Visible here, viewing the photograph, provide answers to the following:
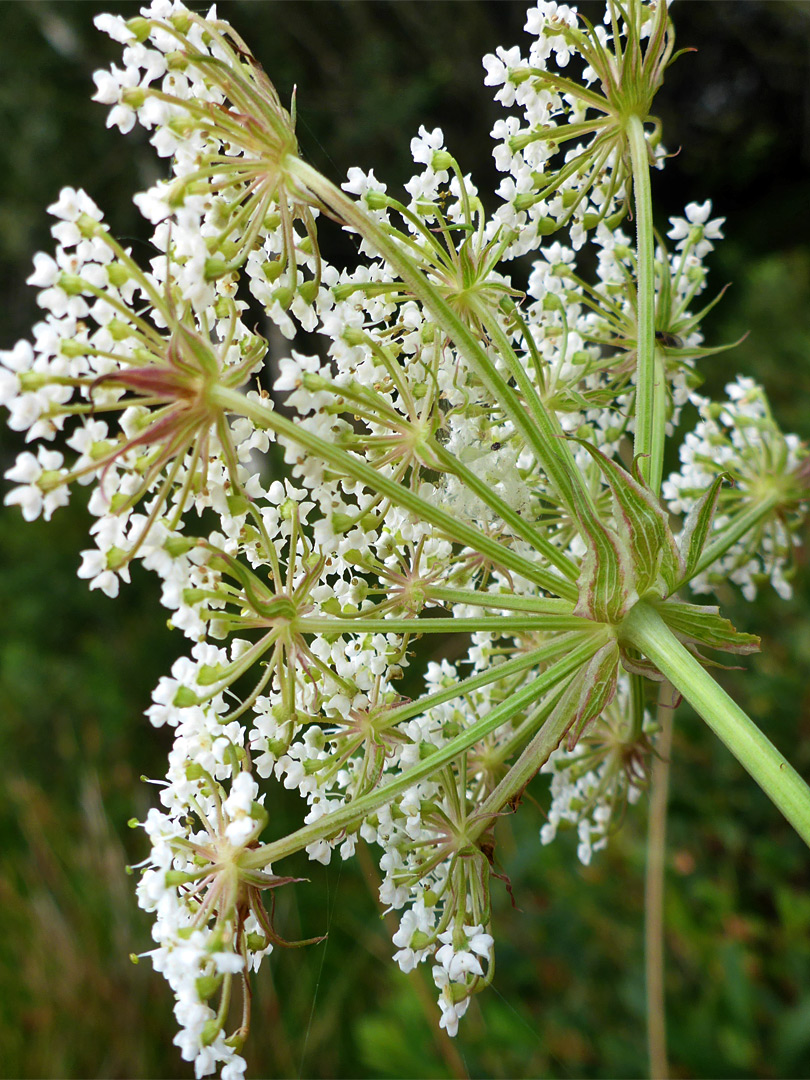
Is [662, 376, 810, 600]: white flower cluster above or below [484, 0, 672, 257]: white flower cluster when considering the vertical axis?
below

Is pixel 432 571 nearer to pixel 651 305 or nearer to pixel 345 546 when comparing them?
pixel 345 546

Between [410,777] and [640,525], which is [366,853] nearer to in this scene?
[410,777]

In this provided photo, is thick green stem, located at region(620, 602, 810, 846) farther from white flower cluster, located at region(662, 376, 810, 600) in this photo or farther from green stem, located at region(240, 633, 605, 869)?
white flower cluster, located at region(662, 376, 810, 600)

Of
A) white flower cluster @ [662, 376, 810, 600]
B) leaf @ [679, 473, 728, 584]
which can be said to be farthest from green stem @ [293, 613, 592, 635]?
white flower cluster @ [662, 376, 810, 600]

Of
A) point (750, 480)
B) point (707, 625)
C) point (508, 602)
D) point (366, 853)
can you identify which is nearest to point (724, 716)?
point (707, 625)

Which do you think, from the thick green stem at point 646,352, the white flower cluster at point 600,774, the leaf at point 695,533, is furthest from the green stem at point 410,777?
the white flower cluster at point 600,774
